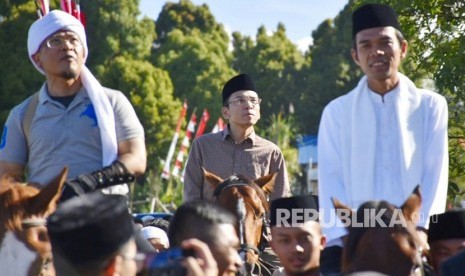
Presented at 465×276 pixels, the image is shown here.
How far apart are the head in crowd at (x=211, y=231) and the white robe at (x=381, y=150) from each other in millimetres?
913

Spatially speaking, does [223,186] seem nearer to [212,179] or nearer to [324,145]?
[212,179]

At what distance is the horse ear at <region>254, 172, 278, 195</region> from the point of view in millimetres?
10883

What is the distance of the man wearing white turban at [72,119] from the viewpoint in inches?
295

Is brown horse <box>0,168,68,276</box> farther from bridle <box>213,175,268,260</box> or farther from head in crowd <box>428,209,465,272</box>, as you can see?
bridle <box>213,175,268,260</box>

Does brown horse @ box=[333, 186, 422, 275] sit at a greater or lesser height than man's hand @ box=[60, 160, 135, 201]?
lesser

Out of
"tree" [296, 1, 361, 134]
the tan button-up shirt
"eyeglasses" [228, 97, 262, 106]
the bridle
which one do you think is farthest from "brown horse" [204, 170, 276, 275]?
"tree" [296, 1, 361, 134]

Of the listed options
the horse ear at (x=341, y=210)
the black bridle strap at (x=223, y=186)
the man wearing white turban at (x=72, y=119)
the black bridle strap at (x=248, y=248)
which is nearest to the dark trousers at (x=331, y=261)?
the horse ear at (x=341, y=210)

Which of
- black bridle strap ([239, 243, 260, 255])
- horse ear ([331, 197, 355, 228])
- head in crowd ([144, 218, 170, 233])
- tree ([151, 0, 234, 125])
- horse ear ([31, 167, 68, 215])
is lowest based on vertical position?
black bridle strap ([239, 243, 260, 255])

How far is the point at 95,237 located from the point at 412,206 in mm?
2079

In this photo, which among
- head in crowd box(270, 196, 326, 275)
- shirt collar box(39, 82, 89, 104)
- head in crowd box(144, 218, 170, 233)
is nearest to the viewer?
shirt collar box(39, 82, 89, 104)

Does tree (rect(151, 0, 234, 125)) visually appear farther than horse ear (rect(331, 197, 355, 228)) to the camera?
Yes

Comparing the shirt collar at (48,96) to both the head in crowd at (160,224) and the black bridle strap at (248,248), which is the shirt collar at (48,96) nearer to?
the black bridle strap at (248,248)

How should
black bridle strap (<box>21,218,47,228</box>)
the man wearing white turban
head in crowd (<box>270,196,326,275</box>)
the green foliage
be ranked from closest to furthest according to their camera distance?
black bridle strap (<box>21,218,47,228</box>) < the man wearing white turban < head in crowd (<box>270,196,326,275</box>) < the green foliage

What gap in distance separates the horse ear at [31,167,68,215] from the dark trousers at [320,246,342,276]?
160 centimetres
